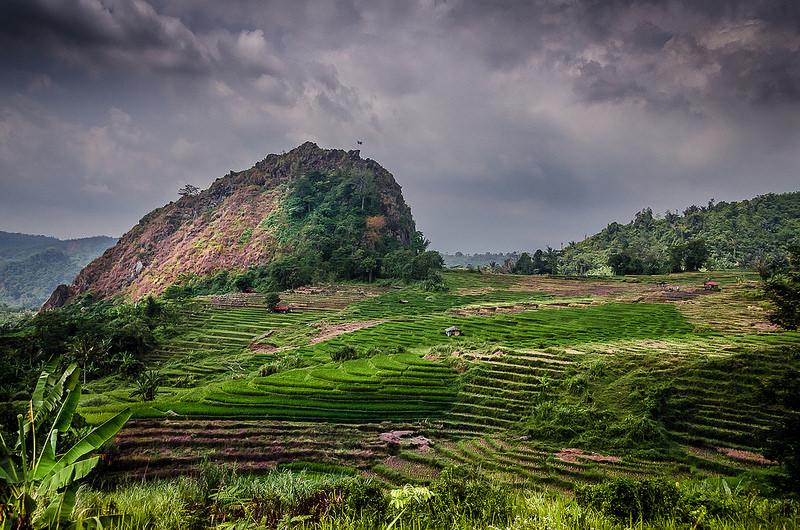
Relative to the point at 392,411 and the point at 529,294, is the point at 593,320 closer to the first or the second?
the point at 529,294

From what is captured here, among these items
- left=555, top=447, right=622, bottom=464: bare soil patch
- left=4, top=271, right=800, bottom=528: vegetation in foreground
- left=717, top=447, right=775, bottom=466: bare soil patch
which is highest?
left=4, top=271, right=800, bottom=528: vegetation in foreground

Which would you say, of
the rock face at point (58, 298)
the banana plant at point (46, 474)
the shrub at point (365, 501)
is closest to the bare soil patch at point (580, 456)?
the shrub at point (365, 501)

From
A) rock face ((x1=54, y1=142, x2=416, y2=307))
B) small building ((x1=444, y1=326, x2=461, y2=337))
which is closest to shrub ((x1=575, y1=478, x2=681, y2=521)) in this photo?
small building ((x1=444, y1=326, x2=461, y2=337))

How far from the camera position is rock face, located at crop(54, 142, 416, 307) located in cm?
7862

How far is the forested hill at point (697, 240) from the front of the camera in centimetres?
6744

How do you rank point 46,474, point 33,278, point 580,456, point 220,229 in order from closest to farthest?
point 46,474 → point 580,456 → point 220,229 → point 33,278

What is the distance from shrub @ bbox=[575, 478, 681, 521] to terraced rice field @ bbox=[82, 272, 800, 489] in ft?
22.4

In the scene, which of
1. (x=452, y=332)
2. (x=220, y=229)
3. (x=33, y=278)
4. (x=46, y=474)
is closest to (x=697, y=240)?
(x=452, y=332)

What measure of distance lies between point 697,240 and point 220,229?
9510cm

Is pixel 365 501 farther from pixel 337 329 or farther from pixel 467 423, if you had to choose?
pixel 337 329

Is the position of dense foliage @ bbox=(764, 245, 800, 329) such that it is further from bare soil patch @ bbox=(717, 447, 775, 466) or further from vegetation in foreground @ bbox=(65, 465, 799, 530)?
vegetation in foreground @ bbox=(65, 465, 799, 530)

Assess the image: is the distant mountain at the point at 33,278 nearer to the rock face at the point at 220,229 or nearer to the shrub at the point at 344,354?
the rock face at the point at 220,229

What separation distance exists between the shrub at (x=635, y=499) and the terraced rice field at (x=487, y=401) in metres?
6.83

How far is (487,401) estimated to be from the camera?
19.8 meters
